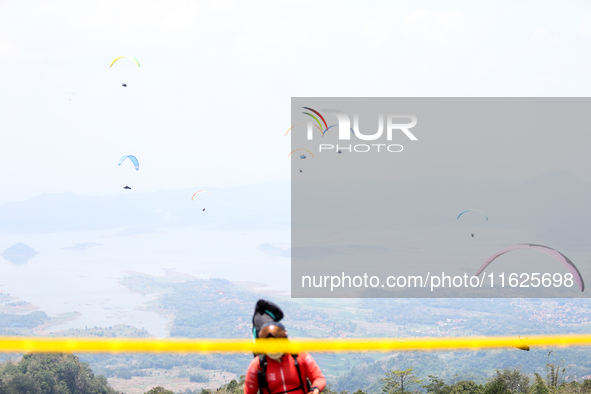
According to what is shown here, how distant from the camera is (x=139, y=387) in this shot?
194875 millimetres

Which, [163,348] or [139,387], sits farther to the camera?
[139,387]

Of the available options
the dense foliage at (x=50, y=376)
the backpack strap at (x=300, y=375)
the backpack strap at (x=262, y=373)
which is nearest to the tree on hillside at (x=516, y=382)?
the backpack strap at (x=300, y=375)

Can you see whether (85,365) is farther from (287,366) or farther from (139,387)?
(287,366)

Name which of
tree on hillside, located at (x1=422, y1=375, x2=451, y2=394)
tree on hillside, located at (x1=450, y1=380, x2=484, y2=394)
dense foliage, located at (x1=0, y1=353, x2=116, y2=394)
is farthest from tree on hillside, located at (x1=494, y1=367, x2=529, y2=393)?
dense foliage, located at (x1=0, y1=353, x2=116, y2=394)

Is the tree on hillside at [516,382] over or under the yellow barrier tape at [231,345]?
under

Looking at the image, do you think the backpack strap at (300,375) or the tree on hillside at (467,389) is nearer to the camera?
the backpack strap at (300,375)

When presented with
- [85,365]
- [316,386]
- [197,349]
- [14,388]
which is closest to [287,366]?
[316,386]

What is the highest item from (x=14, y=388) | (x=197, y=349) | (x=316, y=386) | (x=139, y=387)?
(x=197, y=349)

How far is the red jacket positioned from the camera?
496 cm

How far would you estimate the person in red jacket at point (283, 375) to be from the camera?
4.95 m

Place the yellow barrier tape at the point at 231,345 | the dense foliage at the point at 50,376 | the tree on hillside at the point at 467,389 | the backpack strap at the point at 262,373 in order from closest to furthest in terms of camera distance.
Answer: the yellow barrier tape at the point at 231,345, the backpack strap at the point at 262,373, the tree on hillside at the point at 467,389, the dense foliage at the point at 50,376

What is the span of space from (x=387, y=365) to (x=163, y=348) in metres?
210

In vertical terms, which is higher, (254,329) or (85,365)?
(254,329)

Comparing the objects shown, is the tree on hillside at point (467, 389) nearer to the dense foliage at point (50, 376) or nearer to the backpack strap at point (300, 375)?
the backpack strap at point (300, 375)
